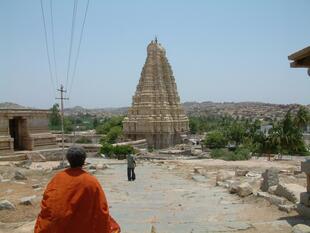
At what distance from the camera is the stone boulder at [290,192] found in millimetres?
7364

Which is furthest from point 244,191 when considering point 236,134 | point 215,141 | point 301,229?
point 236,134

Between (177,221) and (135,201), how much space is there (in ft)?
8.45

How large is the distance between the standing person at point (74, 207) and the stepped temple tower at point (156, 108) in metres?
48.4

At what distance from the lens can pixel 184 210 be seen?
791cm

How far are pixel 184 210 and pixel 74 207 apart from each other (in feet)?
15.4

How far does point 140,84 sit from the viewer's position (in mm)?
55156

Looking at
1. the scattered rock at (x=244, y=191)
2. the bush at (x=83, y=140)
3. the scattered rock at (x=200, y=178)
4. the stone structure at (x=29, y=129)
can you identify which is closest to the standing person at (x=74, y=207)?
the scattered rock at (x=244, y=191)

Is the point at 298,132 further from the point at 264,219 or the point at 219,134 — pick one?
the point at 264,219

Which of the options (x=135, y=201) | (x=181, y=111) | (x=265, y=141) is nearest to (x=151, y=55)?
(x=181, y=111)

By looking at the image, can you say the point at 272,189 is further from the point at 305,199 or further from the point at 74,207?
the point at 74,207

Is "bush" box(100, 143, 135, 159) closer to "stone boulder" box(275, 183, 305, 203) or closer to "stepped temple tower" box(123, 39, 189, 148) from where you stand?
"stepped temple tower" box(123, 39, 189, 148)

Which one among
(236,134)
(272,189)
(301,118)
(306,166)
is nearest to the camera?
(306,166)

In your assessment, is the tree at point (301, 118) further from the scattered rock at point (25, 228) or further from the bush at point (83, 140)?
A: the scattered rock at point (25, 228)

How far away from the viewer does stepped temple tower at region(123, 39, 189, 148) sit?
5269 cm
